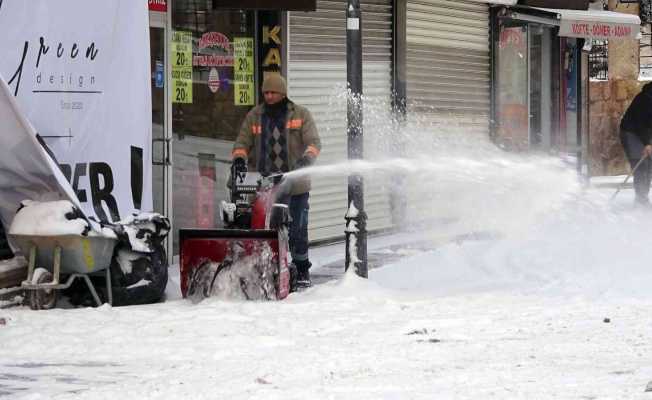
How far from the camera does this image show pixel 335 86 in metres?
16.4

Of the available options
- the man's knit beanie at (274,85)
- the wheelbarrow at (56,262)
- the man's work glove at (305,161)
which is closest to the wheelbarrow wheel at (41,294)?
the wheelbarrow at (56,262)

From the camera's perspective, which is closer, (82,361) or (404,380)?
(404,380)

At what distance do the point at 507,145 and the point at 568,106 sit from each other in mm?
3512

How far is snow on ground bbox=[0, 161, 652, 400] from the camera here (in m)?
7.25

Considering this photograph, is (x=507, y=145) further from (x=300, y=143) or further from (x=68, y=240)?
(x=68, y=240)

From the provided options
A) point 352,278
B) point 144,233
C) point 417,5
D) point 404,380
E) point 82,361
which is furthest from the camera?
point 417,5

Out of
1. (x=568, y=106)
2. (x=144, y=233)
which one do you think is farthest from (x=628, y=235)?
(x=568, y=106)

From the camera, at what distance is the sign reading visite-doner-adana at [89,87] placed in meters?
10.8

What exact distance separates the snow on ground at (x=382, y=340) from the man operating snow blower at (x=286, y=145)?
1.45ft

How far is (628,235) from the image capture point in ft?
48.1

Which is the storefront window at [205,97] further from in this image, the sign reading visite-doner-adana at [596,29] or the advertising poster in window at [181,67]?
the sign reading visite-doner-adana at [596,29]

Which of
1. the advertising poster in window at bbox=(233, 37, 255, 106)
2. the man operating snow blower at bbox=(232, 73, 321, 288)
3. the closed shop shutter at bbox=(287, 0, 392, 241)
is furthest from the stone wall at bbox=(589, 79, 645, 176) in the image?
the man operating snow blower at bbox=(232, 73, 321, 288)

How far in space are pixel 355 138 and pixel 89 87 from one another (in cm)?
223

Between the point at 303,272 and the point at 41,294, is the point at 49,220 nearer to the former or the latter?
the point at 41,294
